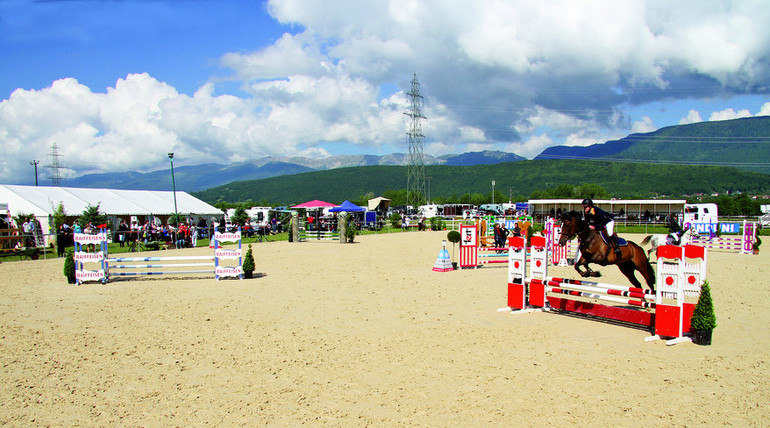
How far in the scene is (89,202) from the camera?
30.8 meters

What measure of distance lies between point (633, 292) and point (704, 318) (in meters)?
0.97

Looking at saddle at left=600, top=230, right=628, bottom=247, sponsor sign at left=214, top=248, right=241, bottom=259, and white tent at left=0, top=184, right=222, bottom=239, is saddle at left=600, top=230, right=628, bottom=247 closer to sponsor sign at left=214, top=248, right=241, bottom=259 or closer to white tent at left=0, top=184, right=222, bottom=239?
sponsor sign at left=214, top=248, right=241, bottom=259

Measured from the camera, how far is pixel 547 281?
8031 mm

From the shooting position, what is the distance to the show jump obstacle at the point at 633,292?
6293 mm

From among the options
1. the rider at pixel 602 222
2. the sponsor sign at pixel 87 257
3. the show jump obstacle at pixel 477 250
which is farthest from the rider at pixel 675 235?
the sponsor sign at pixel 87 257

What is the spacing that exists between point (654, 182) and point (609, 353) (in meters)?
185

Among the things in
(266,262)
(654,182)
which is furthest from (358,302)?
(654,182)

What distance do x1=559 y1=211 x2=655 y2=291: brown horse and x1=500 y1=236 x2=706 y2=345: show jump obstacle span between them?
0.62m

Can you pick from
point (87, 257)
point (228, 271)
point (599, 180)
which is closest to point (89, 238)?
point (87, 257)

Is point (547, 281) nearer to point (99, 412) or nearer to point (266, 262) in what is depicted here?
point (99, 412)

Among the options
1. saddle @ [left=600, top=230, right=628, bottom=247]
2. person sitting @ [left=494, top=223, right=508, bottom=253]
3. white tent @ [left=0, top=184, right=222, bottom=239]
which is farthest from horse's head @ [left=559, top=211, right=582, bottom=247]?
white tent @ [left=0, top=184, right=222, bottom=239]

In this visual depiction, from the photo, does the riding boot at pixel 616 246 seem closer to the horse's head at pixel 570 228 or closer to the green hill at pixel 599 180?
the horse's head at pixel 570 228

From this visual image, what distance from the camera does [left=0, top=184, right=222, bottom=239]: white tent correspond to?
27609mm

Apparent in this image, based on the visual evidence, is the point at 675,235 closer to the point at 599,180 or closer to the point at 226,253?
the point at 226,253
